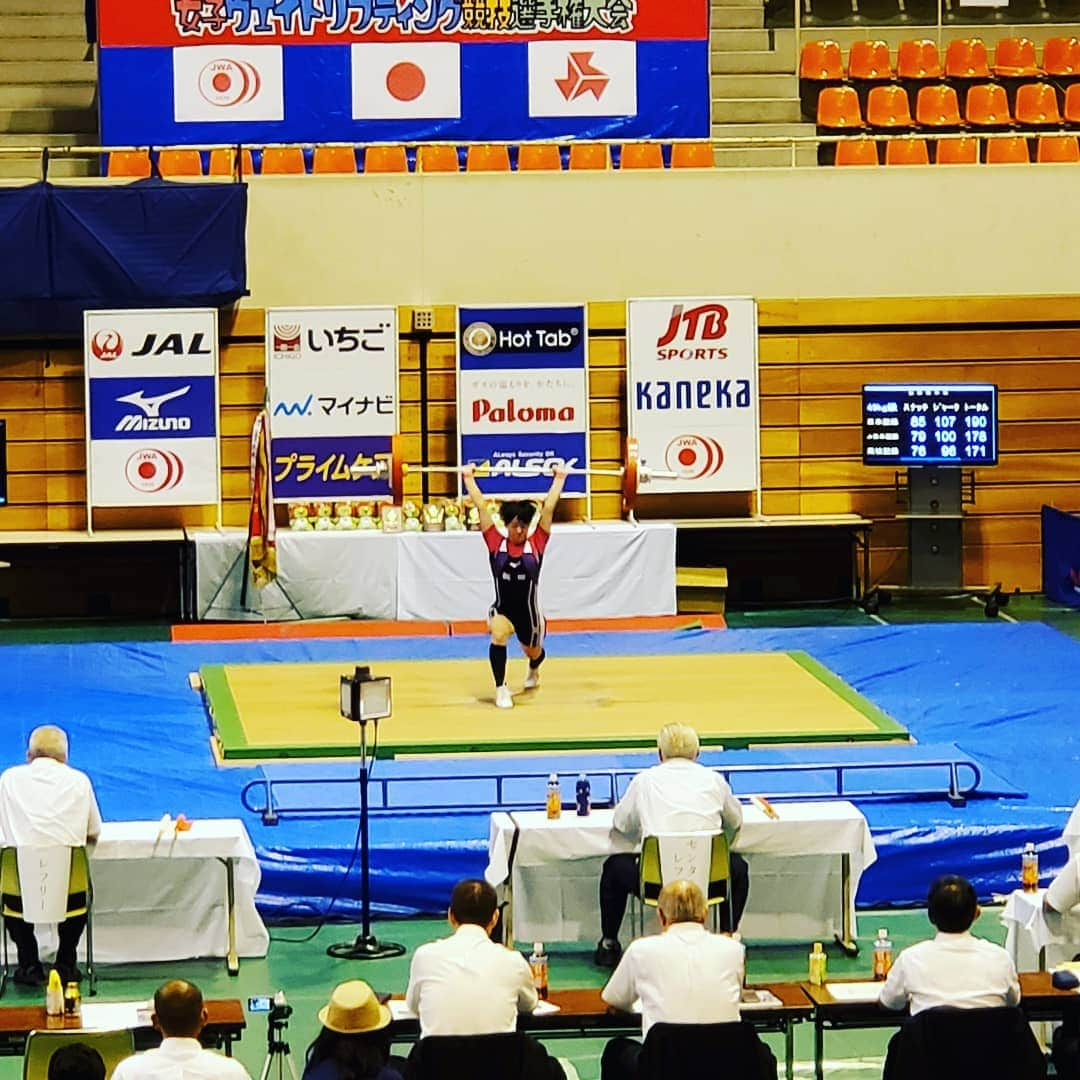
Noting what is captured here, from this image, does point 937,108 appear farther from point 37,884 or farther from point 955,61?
point 37,884

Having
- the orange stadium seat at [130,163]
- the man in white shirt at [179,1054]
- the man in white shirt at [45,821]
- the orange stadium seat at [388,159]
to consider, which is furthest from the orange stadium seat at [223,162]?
the man in white shirt at [179,1054]

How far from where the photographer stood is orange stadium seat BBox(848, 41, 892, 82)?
74.8 ft

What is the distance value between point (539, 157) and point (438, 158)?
91cm

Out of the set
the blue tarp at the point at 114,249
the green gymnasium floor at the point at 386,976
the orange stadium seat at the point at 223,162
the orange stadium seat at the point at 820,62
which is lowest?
the green gymnasium floor at the point at 386,976

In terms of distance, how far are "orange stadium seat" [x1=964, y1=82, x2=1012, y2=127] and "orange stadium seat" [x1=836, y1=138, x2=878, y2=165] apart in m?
1.85

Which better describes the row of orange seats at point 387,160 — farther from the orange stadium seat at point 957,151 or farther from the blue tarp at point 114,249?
the orange stadium seat at point 957,151

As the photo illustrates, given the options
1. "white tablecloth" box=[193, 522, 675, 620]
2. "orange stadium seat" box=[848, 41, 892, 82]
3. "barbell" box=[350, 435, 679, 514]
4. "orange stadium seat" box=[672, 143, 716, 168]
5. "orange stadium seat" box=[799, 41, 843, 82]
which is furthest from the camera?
"orange stadium seat" box=[848, 41, 892, 82]

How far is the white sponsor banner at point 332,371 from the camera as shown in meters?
19.4

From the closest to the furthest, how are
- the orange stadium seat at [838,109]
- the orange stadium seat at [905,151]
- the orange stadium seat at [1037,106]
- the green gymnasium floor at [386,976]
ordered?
the green gymnasium floor at [386,976] → the orange stadium seat at [905,151] → the orange stadium seat at [838,109] → the orange stadium seat at [1037,106]

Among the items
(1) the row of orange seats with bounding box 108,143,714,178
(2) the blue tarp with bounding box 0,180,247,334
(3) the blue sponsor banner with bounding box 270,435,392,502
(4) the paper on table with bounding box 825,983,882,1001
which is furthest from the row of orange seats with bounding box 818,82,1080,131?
(4) the paper on table with bounding box 825,983,882,1001

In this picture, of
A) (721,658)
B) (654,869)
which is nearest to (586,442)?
(721,658)

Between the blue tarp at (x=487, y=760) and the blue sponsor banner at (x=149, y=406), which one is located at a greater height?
the blue sponsor banner at (x=149, y=406)

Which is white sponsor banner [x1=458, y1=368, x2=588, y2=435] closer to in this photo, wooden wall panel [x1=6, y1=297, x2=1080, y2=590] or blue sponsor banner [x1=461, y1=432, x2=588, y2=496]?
blue sponsor banner [x1=461, y1=432, x2=588, y2=496]

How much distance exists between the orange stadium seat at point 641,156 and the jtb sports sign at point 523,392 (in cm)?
181
